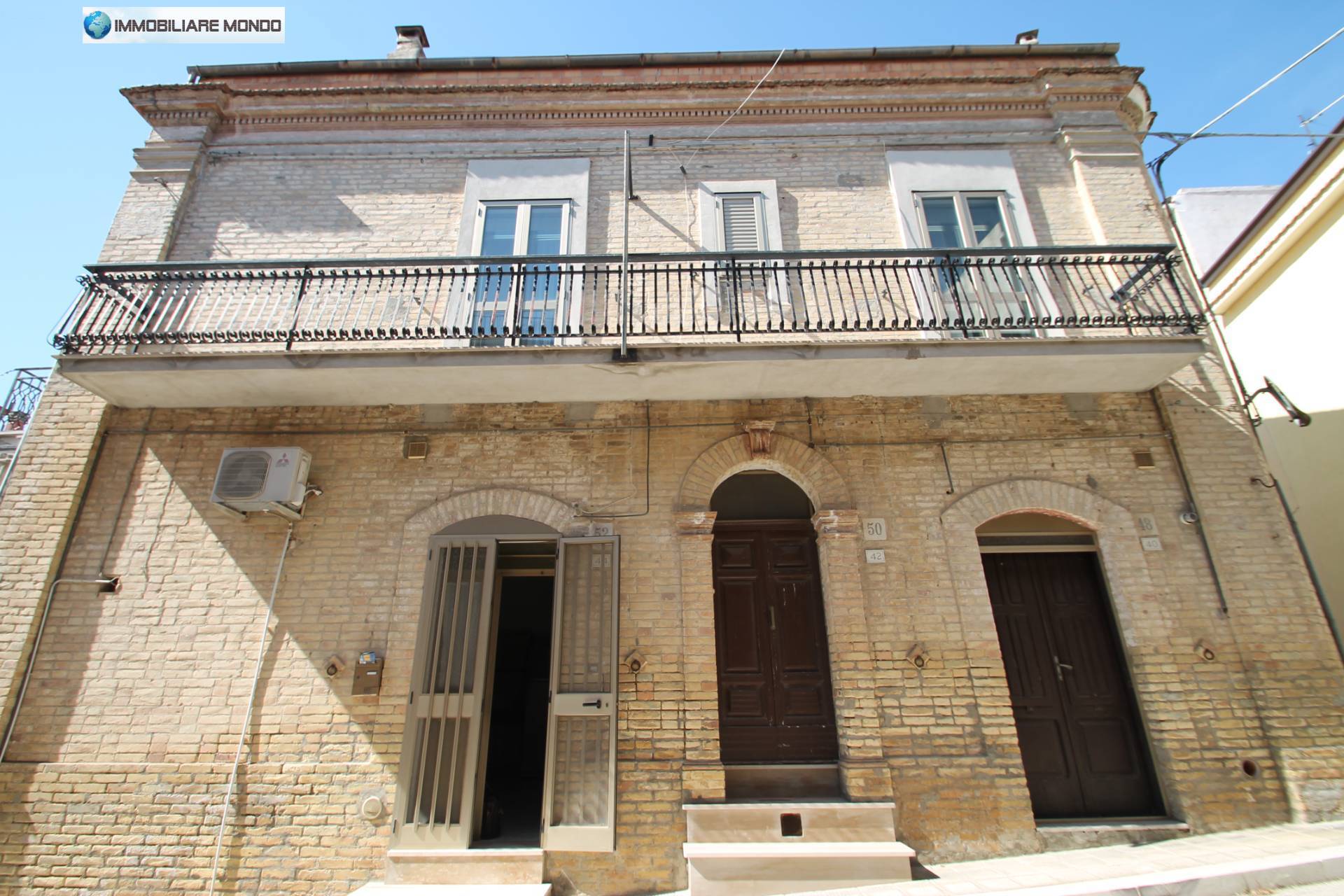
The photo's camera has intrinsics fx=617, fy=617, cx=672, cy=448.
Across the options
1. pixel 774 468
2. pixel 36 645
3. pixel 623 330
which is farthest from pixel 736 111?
pixel 36 645

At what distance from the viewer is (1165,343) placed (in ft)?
17.7

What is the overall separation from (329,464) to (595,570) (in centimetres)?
283

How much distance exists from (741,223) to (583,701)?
17.3 ft

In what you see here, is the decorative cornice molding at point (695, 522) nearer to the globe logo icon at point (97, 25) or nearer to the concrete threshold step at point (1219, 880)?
the concrete threshold step at point (1219, 880)

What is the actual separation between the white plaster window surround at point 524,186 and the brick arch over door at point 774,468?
9.47ft

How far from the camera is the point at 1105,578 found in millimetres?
5691

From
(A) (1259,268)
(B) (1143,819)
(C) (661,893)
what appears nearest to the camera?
(C) (661,893)

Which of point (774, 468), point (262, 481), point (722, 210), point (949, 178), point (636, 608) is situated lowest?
point (636, 608)

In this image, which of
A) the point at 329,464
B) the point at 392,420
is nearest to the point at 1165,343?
the point at 392,420

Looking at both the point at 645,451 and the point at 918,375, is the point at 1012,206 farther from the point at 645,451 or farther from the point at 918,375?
the point at 645,451

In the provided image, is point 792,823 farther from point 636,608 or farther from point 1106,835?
point 1106,835

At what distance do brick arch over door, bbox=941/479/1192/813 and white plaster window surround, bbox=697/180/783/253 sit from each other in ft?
11.3

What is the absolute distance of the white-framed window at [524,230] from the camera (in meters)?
6.41

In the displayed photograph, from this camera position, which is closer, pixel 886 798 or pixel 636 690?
pixel 886 798
